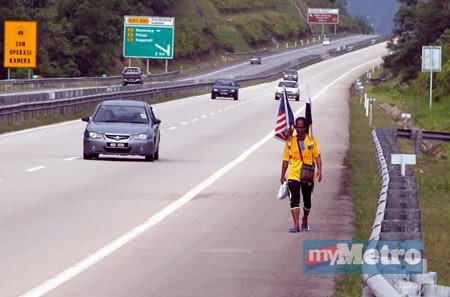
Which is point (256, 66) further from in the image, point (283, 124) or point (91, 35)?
point (283, 124)

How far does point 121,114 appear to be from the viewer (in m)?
32.3

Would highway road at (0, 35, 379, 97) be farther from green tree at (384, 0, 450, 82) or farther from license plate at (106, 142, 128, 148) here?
license plate at (106, 142, 128, 148)

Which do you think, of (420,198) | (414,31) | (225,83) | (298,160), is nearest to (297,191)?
(298,160)

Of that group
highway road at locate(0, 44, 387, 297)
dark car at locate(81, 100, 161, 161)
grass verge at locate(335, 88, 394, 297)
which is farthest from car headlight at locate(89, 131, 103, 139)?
grass verge at locate(335, 88, 394, 297)

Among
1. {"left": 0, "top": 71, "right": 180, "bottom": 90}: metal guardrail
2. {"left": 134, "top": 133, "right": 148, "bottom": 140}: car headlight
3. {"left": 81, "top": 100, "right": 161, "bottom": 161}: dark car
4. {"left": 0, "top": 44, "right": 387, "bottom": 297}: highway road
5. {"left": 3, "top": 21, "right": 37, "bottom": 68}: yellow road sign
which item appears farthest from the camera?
{"left": 0, "top": 71, "right": 180, "bottom": 90}: metal guardrail

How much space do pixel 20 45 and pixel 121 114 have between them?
1947 cm

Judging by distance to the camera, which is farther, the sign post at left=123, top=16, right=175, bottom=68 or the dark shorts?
the sign post at left=123, top=16, right=175, bottom=68

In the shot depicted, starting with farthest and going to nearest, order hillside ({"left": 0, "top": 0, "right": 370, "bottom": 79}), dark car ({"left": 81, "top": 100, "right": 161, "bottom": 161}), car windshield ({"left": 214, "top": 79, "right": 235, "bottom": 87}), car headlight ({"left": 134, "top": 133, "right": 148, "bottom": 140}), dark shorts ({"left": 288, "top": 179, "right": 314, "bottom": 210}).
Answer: hillside ({"left": 0, "top": 0, "right": 370, "bottom": 79}), car windshield ({"left": 214, "top": 79, "right": 235, "bottom": 87}), car headlight ({"left": 134, "top": 133, "right": 148, "bottom": 140}), dark car ({"left": 81, "top": 100, "right": 161, "bottom": 161}), dark shorts ({"left": 288, "top": 179, "right": 314, "bottom": 210})

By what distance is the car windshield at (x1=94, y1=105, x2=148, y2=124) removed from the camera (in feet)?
105

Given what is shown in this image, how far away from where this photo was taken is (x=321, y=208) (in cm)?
2095

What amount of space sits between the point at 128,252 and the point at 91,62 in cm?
11100

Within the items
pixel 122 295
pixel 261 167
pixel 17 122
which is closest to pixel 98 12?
pixel 17 122

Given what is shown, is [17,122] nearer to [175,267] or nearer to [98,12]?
[175,267]

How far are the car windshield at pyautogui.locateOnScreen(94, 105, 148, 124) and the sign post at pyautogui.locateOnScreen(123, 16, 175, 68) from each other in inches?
1927
